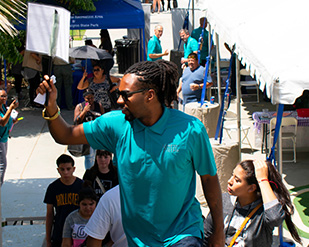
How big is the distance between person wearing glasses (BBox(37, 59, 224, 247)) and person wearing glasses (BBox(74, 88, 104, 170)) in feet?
14.2

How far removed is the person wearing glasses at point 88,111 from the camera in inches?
296

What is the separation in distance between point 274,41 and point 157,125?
293 cm

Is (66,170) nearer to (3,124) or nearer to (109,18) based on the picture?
(3,124)

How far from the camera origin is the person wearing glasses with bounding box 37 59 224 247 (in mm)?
3031

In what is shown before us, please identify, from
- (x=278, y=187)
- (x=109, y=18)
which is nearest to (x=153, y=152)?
(x=278, y=187)

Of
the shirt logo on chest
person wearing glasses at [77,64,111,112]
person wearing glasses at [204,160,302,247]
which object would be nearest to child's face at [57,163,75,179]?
person wearing glasses at [204,160,302,247]

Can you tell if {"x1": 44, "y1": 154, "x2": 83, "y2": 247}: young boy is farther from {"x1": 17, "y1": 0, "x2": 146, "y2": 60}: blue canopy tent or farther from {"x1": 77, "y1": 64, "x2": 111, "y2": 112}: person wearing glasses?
{"x1": 17, "y1": 0, "x2": 146, "y2": 60}: blue canopy tent

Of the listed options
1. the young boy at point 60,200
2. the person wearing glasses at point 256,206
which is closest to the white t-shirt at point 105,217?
the person wearing glasses at point 256,206

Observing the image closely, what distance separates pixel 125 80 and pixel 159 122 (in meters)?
0.31

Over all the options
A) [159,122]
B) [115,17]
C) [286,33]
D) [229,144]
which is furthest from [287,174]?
[159,122]

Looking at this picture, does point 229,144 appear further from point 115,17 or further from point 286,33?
point 115,17

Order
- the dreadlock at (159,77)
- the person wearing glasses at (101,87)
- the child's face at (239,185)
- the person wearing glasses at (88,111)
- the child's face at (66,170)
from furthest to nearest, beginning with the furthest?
the person wearing glasses at (101,87) < the person wearing glasses at (88,111) < the child's face at (66,170) < the child's face at (239,185) < the dreadlock at (159,77)

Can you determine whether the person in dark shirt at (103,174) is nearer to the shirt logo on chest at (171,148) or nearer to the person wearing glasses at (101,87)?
the person wearing glasses at (101,87)

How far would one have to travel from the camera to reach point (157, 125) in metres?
3.10
